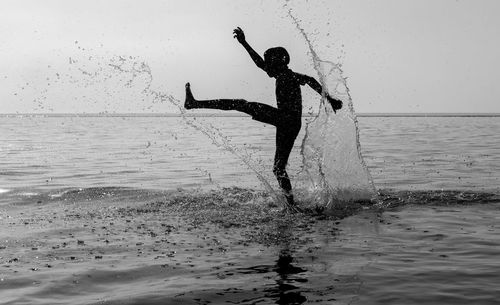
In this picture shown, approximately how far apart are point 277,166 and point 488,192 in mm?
5642

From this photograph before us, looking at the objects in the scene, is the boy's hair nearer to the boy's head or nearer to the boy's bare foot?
the boy's head

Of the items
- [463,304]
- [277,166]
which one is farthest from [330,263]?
[277,166]

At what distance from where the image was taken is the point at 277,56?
404 inches

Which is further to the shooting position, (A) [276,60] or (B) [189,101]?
(A) [276,60]

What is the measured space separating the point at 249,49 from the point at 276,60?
20.1 inches

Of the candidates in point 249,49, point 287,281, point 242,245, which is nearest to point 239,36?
point 249,49

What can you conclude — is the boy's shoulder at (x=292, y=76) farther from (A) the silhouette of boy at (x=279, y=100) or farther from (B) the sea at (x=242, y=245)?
(B) the sea at (x=242, y=245)

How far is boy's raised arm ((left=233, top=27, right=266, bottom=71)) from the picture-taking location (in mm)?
A: 10152

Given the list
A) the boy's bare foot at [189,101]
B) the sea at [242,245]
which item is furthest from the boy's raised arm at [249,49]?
the sea at [242,245]

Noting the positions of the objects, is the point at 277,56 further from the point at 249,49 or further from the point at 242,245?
the point at 242,245

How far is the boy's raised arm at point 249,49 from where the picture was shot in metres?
10.2

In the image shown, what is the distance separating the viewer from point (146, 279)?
6.73 metres

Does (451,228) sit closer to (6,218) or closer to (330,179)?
(330,179)

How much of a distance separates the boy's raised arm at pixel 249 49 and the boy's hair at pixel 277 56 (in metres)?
0.12
